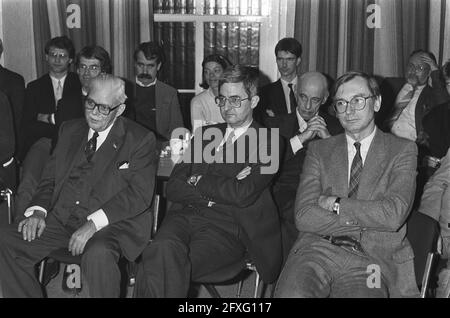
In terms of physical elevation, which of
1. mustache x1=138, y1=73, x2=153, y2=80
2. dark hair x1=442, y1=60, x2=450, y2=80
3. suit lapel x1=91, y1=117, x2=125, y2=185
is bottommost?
Result: suit lapel x1=91, y1=117, x2=125, y2=185

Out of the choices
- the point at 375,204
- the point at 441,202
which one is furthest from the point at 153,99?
the point at 375,204

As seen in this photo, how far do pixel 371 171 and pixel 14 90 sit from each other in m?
3.14

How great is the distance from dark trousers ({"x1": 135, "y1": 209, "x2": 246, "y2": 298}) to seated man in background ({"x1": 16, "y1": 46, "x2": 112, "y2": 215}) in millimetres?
948

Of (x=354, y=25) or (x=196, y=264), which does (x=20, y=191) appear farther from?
(x=354, y=25)

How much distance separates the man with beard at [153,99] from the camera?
5297 mm

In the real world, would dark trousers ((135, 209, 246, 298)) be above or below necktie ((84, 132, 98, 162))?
below

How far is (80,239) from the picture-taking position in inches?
128

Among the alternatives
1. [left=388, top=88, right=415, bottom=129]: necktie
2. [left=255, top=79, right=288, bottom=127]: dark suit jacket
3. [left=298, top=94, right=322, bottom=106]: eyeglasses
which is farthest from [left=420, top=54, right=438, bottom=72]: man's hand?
[left=298, top=94, right=322, bottom=106]: eyeglasses

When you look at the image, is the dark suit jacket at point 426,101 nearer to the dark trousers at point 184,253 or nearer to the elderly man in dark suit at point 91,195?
the dark trousers at point 184,253

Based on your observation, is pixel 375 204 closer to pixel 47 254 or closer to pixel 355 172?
pixel 355 172

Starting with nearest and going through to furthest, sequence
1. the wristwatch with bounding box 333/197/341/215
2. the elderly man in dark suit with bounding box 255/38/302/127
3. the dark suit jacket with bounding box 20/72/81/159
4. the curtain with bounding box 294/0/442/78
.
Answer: the wristwatch with bounding box 333/197/341/215, the dark suit jacket with bounding box 20/72/81/159, the elderly man in dark suit with bounding box 255/38/302/127, the curtain with bounding box 294/0/442/78

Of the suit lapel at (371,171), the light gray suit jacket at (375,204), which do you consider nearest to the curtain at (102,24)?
the light gray suit jacket at (375,204)

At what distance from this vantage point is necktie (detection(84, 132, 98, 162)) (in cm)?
354

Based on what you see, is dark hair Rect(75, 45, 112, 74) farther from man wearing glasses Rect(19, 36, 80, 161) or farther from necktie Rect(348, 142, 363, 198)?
necktie Rect(348, 142, 363, 198)
